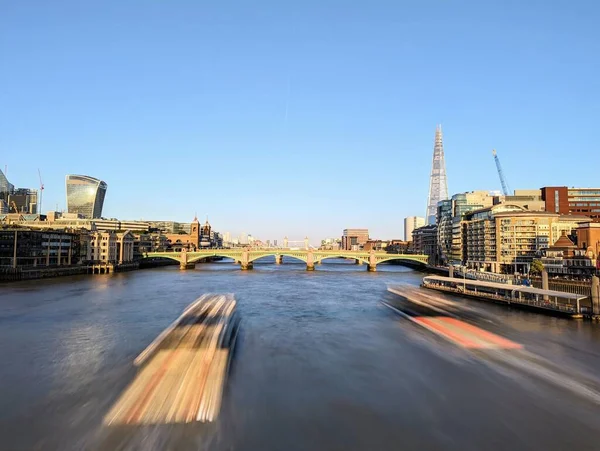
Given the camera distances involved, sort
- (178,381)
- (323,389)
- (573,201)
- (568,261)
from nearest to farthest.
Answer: (178,381)
(323,389)
(568,261)
(573,201)

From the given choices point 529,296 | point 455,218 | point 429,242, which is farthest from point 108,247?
point 429,242

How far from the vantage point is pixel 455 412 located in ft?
54.0

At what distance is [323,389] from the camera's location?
62.3ft

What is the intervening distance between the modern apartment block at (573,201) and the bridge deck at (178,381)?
434 ft

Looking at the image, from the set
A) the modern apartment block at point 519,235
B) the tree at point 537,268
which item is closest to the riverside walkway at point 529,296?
the tree at point 537,268

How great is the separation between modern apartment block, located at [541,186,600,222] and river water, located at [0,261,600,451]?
106 metres

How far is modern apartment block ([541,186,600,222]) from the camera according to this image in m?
124

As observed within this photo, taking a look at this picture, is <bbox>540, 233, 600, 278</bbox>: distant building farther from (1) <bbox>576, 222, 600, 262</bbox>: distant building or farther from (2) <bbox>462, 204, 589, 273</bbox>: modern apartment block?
(2) <bbox>462, 204, 589, 273</bbox>: modern apartment block

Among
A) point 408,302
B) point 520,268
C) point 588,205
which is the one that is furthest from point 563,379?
point 588,205

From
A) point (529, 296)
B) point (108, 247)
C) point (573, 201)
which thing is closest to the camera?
point (529, 296)

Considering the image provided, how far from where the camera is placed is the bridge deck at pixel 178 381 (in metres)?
15.1

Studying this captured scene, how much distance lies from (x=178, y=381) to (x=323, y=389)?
274 inches

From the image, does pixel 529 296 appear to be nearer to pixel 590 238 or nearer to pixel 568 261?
pixel 568 261

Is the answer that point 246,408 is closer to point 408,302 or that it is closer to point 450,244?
point 408,302
